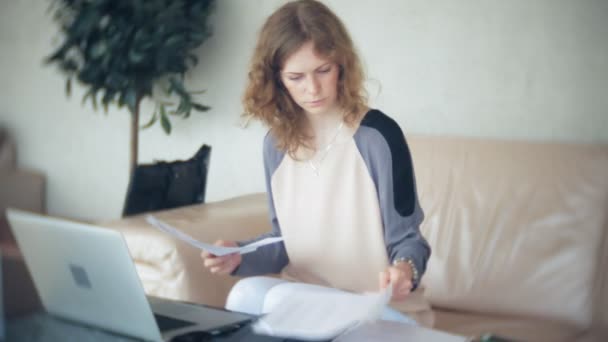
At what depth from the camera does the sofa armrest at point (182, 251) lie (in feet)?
5.36

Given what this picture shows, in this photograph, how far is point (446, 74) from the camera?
1921 millimetres

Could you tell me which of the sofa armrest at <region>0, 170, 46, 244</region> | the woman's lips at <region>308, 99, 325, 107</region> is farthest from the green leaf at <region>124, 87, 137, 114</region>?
the woman's lips at <region>308, 99, 325, 107</region>

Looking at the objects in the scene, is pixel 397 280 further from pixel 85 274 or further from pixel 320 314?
pixel 85 274

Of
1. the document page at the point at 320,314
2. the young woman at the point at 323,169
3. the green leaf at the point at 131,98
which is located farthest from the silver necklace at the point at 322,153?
the green leaf at the point at 131,98

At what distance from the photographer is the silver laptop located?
920 millimetres

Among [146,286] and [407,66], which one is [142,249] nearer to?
[146,286]

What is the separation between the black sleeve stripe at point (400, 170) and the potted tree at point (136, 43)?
1.36 meters

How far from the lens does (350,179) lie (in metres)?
1.23

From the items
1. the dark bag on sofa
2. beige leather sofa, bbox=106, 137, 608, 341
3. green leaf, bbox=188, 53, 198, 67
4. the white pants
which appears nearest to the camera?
the white pants

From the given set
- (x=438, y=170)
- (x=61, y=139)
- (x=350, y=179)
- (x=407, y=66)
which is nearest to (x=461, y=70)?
(x=407, y=66)

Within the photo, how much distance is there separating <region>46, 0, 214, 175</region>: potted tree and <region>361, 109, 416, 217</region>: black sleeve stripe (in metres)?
1.36

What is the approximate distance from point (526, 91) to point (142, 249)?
1026mm

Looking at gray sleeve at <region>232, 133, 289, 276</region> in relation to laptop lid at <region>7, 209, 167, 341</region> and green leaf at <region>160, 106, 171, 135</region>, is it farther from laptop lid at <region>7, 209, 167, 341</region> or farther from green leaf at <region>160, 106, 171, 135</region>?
green leaf at <region>160, 106, 171, 135</region>

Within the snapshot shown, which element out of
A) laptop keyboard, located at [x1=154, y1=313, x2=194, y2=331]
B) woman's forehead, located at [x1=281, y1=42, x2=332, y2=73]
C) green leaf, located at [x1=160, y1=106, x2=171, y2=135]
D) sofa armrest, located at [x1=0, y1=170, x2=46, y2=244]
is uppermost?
woman's forehead, located at [x1=281, y1=42, x2=332, y2=73]
